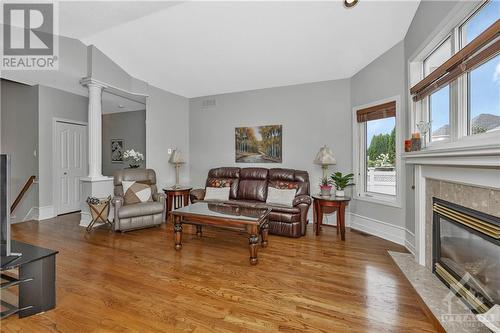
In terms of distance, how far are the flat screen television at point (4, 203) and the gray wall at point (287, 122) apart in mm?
3772

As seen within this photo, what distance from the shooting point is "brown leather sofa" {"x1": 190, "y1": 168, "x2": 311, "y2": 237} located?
3.49m

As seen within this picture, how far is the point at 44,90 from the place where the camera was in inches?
181

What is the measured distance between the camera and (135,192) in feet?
13.3

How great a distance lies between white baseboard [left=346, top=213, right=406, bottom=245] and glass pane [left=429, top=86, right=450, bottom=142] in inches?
55.9

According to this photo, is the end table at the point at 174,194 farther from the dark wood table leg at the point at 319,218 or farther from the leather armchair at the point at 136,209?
the dark wood table leg at the point at 319,218

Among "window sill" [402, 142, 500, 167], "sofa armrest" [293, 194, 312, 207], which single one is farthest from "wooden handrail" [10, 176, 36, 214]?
"window sill" [402, 142, 500, 167]

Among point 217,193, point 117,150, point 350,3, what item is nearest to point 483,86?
point 350,3

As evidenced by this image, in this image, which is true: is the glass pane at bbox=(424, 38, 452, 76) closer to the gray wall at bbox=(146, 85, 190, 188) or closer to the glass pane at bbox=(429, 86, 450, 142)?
the glass pane at bbox=(429, 86, 450, 142)

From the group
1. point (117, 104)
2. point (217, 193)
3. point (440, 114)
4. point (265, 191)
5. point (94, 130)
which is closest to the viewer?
point (440, 114)

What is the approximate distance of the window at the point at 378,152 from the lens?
11.1 feet

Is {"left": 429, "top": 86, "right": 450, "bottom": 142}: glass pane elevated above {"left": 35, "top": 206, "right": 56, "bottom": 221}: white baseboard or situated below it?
above

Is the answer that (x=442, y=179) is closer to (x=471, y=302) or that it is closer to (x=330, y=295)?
(x=471, y=302)

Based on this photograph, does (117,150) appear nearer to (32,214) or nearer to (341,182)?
(32,214)

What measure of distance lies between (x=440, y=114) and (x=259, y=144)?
10.1 ft
